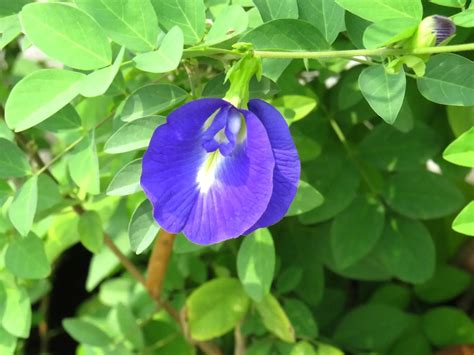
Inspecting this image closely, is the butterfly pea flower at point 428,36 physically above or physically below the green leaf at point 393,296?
above

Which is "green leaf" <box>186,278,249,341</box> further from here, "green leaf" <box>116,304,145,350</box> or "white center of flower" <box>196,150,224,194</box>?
"white center of flower" <box>196,150,224,194</box>

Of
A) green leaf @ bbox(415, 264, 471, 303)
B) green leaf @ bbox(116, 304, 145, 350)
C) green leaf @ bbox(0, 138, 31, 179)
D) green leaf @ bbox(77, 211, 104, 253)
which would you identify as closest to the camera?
green leaf @ bbox(0, 138, 31, 179)

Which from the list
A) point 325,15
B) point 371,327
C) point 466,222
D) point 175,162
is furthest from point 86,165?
point 371,327

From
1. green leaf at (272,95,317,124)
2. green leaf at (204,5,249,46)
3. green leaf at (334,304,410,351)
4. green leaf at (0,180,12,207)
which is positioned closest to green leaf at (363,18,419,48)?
green leaf at (204,5,249,46)

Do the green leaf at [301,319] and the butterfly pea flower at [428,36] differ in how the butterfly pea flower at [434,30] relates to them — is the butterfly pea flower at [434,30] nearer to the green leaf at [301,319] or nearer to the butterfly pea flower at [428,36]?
the butterfly pea flower at [428,36]

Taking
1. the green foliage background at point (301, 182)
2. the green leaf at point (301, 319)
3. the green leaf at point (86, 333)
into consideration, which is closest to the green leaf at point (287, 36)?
the green foliage background at point (301, 182)
